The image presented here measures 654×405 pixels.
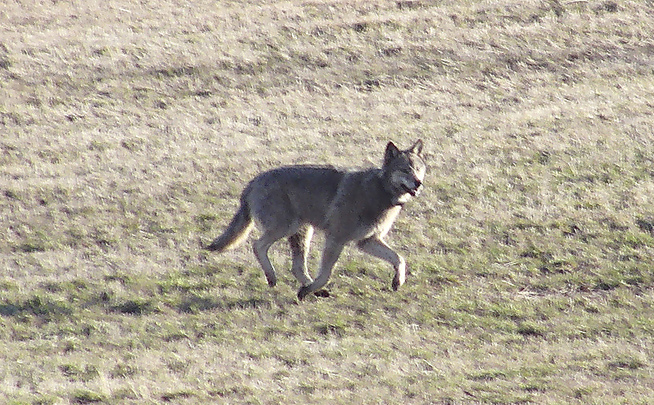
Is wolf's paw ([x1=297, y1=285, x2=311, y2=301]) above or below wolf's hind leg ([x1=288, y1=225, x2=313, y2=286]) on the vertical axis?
below

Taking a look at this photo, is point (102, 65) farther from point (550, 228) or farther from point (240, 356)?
point (240, 356)

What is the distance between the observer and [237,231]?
1398cm

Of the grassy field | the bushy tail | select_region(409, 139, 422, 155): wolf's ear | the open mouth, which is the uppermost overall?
select_region(409, 139, 422, 155): wolf's ear

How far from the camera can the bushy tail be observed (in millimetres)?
13945

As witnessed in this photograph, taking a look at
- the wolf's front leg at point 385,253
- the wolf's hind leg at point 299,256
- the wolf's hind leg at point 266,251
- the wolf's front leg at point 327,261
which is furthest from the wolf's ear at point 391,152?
the wolf's hind leg at point 266,251

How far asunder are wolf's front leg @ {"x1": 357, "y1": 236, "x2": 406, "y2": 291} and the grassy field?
0.38 metres

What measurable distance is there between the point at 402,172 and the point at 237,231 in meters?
2.48

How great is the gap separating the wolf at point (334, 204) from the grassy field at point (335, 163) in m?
0.77

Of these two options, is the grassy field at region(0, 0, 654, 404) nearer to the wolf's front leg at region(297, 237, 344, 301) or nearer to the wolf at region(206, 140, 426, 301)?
the wolf's front leg at region(297, 237, 344, 301)

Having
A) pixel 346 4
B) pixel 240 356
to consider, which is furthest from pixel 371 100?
pixel 240 356

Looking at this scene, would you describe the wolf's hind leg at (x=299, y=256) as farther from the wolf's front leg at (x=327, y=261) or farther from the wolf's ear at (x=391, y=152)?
the wolf's ear at (x=391, y=152)

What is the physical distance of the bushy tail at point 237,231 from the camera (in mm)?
13945

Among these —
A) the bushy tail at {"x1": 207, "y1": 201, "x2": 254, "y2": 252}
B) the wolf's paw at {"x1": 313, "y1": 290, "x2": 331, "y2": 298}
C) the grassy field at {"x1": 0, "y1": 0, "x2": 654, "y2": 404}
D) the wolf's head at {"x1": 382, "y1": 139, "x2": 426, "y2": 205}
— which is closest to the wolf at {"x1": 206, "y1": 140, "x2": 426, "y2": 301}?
the wolf's head at {"x1": 382, "y1": 139, "x2": 426, "y2": 205}

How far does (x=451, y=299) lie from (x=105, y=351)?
4722mm
